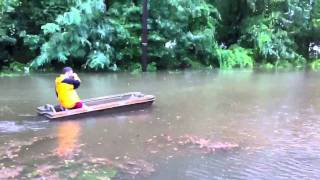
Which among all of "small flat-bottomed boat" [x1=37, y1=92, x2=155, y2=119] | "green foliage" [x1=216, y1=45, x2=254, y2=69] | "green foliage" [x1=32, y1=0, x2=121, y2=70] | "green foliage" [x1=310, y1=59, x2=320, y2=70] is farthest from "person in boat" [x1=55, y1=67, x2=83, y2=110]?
"green foliage" [x1=310, y1=59, x2=320, y2=70]

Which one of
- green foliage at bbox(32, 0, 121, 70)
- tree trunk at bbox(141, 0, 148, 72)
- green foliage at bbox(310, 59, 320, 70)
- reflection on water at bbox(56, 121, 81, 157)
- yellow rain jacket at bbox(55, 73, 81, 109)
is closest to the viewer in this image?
reflection on water at bbox(56, 121, 81, 157)

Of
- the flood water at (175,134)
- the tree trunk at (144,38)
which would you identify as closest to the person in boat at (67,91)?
the flood water at (175,134)

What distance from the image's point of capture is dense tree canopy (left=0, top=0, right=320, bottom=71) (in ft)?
75.2

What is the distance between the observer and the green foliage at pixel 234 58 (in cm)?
2696

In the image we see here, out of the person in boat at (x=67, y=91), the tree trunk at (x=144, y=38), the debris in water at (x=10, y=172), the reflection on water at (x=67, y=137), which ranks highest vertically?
the tree trunk at (x=144, y=38)

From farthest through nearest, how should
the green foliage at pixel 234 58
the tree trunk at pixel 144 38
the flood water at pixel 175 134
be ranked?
the green foliage at pixel 234 58
the tree trunk at pixel 144 38
the flood water at pixel 175 134

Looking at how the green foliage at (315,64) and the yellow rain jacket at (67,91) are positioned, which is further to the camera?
the green foliage at (315,64)

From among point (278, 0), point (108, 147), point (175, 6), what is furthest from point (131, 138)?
point (278, 0)

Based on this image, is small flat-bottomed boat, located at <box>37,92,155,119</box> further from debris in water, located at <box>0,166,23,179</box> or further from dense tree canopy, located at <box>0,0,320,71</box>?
dense tree canopy, located at <box>0,0,320,71</box>

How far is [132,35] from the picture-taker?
2494 centimetres

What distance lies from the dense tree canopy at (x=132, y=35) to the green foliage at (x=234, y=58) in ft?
0.17

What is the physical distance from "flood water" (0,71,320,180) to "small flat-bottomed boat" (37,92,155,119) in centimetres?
18

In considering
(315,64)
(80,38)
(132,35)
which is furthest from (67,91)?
(315,64)

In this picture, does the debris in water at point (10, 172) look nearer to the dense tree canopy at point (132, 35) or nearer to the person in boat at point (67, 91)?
the person in boat at point (67, 91)
